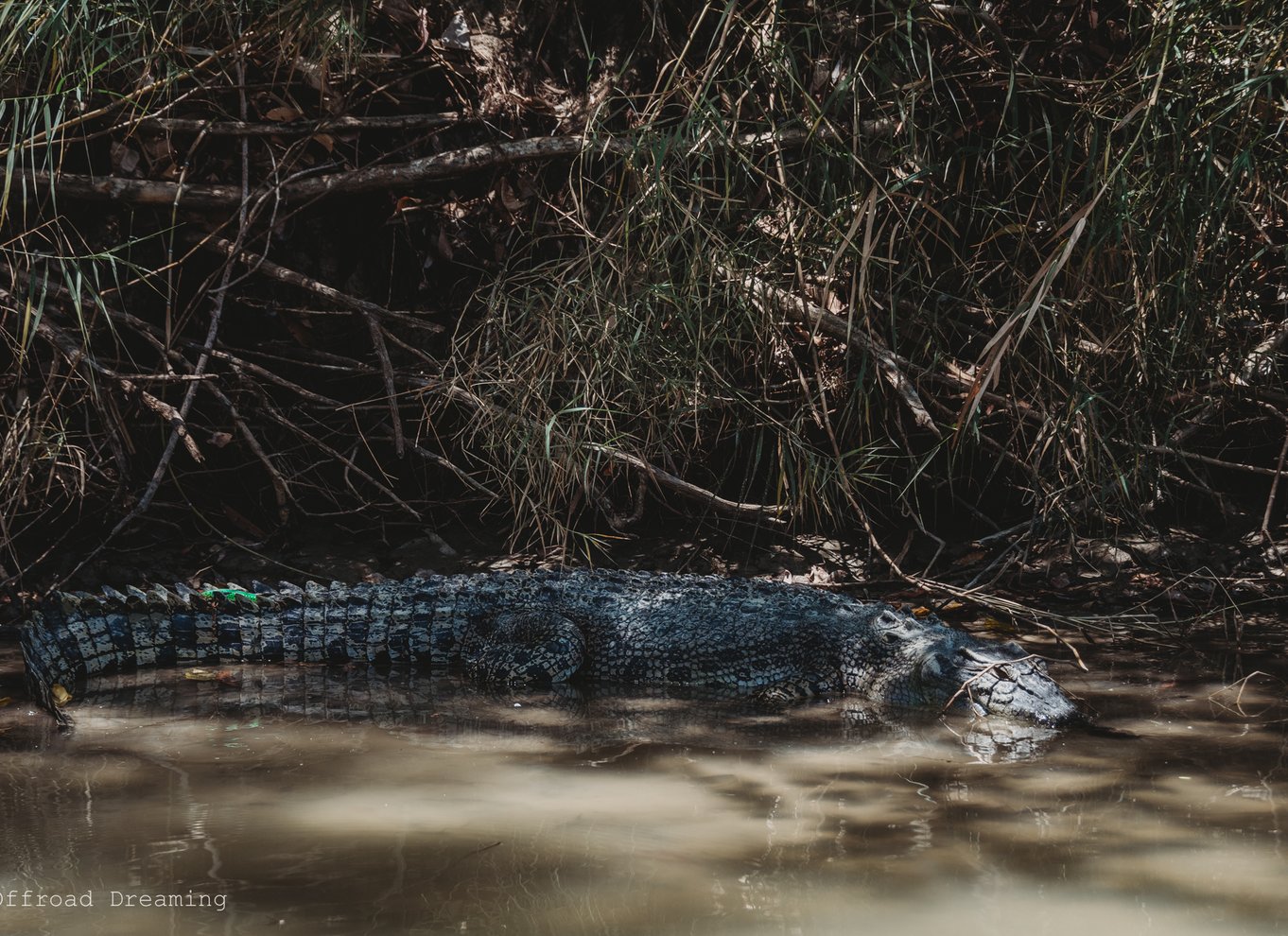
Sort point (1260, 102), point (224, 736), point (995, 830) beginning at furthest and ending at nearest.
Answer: point (1260, 102), point (224, 736), point (995, 830)

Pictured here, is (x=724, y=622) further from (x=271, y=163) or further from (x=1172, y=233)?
(x=271, y=163)

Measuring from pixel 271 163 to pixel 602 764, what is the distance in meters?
3.53

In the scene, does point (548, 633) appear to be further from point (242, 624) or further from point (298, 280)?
point (298, 280)

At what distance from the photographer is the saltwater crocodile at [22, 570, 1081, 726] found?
4.04 m

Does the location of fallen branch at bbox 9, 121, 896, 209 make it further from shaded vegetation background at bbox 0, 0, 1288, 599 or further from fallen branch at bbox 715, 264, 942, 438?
fallen branch at bbox 715, 264, 942, 438

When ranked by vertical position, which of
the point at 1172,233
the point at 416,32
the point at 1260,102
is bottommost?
the point at 1172,233

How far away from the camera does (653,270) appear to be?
14.4ft

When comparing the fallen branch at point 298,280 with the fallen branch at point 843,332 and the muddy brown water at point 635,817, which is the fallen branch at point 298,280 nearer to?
the fallen branch at point 843,332

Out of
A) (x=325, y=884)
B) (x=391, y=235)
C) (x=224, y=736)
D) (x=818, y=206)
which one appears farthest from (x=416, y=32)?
(x=325, y=884)

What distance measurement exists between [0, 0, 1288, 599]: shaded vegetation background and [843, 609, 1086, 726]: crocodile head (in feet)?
2.17

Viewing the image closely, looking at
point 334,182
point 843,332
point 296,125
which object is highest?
point 296,125

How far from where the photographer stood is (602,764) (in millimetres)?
3182

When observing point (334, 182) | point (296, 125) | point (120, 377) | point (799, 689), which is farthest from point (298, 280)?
point (799, 689)

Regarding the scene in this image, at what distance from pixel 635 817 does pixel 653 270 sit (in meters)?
2.26
